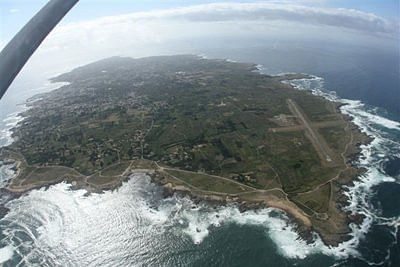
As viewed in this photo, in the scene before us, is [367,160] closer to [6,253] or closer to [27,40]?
[6,253]

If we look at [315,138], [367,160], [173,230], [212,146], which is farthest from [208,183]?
[367,160]

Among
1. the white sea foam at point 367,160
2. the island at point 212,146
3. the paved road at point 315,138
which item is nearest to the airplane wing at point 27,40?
the white sea foam at point 367,160

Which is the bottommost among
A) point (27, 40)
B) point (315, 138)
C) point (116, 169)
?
point (116, 169)

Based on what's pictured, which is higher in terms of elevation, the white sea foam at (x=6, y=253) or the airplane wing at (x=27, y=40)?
the airplane wing at (x=27, y=40)

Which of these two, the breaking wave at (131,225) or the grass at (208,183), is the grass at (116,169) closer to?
the breaking wave at (131,225)

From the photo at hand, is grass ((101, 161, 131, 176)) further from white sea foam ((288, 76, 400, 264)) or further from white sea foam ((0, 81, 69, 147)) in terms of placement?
white sea foam ((288, 76, 400, 264))

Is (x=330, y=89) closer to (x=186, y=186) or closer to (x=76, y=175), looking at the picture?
(x=186, y=186)
